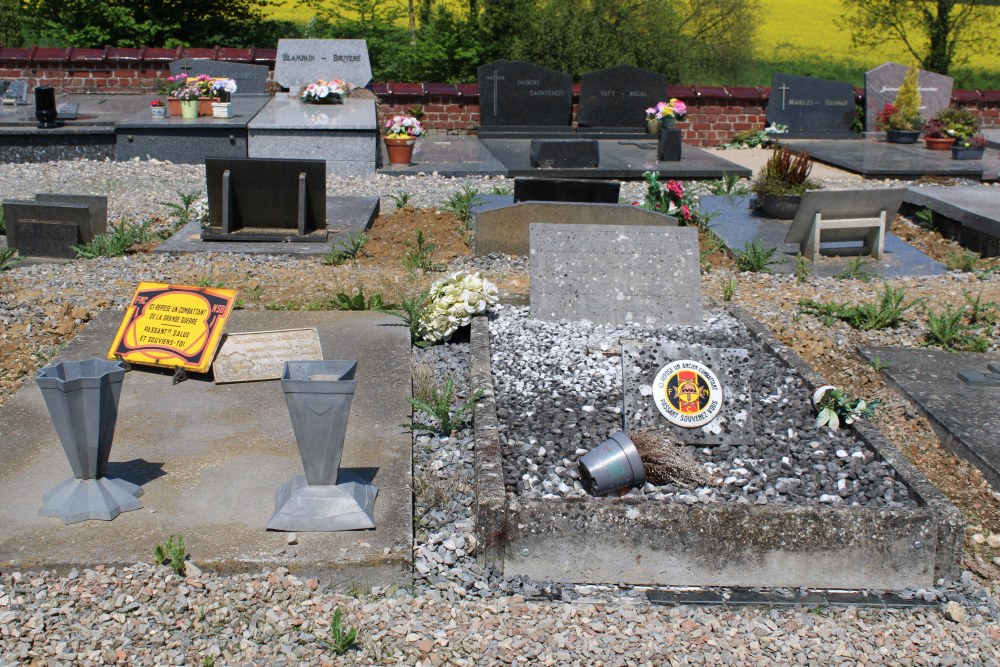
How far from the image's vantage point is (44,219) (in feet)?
27.3

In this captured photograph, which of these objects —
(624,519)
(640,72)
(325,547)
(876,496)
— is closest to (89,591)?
(325,547)

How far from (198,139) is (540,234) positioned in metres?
8.03

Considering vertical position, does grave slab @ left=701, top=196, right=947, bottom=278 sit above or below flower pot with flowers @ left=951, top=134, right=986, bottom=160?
below

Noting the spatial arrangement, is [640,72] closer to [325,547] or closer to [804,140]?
[804,140]

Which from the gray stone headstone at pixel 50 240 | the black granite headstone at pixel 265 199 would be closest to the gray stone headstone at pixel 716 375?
the black granite headstone at pixel 265 199

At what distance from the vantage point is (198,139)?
42.7 feet

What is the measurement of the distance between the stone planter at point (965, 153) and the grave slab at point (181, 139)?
9.61 metres

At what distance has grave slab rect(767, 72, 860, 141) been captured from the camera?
649 inches

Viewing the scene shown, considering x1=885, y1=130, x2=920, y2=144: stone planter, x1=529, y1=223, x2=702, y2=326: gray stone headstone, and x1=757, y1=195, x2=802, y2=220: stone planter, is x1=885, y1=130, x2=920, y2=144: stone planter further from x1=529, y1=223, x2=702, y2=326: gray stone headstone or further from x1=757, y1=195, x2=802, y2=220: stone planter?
x1=529, y1=223, x2=702, y2=326: gray stone headstone

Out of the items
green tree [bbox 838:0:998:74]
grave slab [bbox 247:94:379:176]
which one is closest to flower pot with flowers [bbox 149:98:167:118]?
grave slab [bbox 247:94:379:176]

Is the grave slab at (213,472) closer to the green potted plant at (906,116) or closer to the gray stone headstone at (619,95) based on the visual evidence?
the gray stone headstone at (619,95)

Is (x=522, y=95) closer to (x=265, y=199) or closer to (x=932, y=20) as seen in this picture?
(x=265, y=199)

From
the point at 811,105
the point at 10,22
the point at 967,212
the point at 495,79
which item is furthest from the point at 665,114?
the point at 10,22

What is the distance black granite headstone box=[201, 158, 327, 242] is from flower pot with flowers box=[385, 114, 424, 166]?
431 cm
